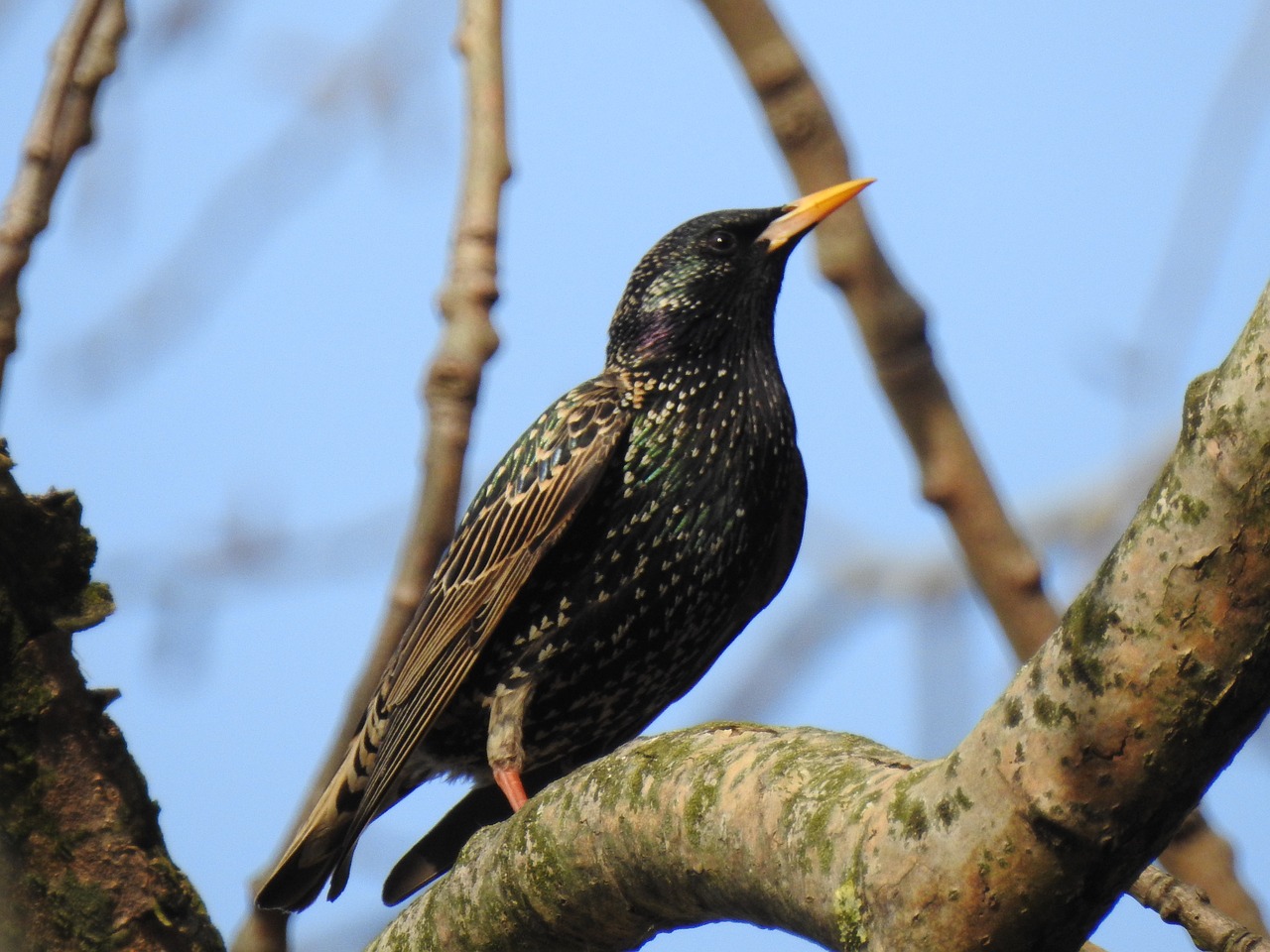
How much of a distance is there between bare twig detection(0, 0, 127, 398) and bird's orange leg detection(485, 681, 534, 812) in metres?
1.33

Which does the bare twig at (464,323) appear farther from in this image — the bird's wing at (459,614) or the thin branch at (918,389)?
the thin branch at (918,389)

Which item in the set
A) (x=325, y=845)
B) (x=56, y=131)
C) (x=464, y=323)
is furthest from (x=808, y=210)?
(x=325, y=845)

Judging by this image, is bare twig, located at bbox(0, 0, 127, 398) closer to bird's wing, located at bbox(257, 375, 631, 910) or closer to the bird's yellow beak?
bird's wing, located at bbox(257, 375, 631, 910)

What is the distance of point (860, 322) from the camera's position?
10.6ft

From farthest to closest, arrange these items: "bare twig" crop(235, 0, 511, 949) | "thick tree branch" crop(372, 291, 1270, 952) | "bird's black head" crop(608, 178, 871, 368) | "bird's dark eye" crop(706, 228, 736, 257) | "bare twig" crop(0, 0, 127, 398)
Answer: "bird's dark eye" crop(706, 228, 736, 257)
"bird's black head" crop(608, 178, 871, 368)
"bare twig" crop(235, 0, 511, 949)
"bare twig" crop(0, 0, 127, 398)
"thick tree branch" crop(372, 291, 1270, 952)

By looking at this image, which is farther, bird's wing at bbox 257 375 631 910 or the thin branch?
bird's wing at bbox 257 375 631 910

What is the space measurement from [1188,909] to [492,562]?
71.3 inches

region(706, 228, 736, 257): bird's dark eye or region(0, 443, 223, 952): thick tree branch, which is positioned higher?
region(706, 228, 736, 257): bird's dark eye

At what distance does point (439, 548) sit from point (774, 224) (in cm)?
148

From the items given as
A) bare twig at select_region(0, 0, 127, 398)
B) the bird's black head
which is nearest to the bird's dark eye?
the bird's black head

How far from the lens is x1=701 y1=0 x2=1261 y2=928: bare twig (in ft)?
10.3

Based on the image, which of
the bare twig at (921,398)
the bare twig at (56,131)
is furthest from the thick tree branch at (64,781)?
the bare twig at (921,398)

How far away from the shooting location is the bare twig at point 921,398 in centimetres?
315

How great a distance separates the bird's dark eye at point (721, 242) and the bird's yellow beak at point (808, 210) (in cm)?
9
